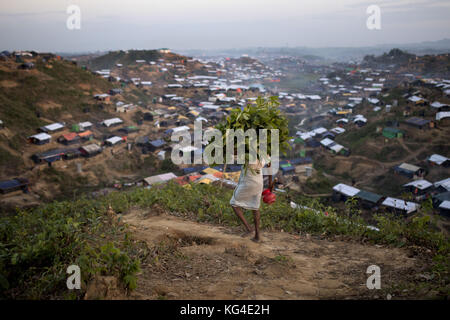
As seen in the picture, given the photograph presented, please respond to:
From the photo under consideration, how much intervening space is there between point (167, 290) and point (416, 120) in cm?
3005

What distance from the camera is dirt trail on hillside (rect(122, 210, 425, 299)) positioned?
2639 mm

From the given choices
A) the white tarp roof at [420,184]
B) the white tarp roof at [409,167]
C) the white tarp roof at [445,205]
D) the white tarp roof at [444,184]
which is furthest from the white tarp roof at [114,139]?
the white tarp roof at [444,184]

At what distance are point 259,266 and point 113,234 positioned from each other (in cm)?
213

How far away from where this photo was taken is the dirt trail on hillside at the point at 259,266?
2.64 m

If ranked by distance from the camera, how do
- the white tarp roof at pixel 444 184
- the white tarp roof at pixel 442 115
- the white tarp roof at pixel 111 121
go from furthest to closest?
the white tarp roof at pixel 111 121, the white tarp roof at pixel 442 115, the white tarp roof at pixel 444 184

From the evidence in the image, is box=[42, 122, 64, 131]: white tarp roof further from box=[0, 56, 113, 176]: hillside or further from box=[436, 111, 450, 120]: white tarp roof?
box=[436, 111, 450, 120]: white tarp roof

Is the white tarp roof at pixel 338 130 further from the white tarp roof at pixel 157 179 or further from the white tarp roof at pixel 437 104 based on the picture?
the white tarp roof at pixel 157 179

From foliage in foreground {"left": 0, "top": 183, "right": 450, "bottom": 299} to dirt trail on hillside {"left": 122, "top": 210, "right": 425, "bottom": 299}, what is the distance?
0.27 m

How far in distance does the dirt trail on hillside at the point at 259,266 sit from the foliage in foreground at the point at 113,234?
0.27m

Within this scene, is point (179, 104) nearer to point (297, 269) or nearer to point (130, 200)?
point (130, 200)

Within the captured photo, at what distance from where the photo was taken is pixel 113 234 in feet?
13.1
